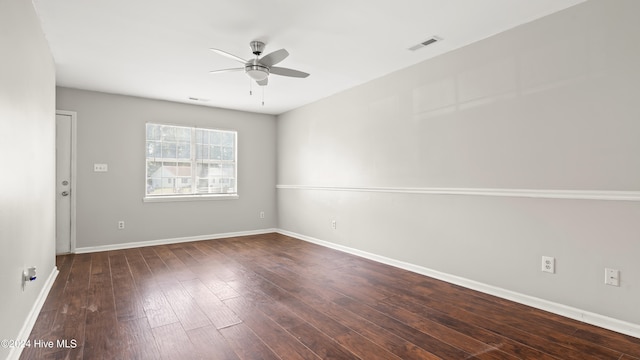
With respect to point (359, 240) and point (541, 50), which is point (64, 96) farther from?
point (541, 50)

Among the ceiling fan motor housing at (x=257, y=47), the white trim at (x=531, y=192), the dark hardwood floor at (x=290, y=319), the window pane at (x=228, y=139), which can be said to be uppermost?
the ceiling fan motor housing at (x=257, y=47)

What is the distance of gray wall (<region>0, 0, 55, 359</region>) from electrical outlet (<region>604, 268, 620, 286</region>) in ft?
12.5

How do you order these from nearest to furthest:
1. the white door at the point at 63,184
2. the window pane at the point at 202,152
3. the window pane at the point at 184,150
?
1. the white door at the point at 63,184
2. the window pane at the point at 184,150
3. the window pane at the point at 202,152

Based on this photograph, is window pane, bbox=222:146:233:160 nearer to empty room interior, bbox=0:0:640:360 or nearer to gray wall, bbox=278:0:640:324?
empty room interior, bbox=0:0:640:360

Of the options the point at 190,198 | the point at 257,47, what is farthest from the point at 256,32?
the point at 190,198

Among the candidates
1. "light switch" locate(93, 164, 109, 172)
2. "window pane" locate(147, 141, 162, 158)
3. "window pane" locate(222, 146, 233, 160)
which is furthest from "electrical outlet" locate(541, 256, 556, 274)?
"light switch" locate(93, 164, 109, 172)

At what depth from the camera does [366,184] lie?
4.44 meters

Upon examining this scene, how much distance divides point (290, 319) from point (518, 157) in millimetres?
2398

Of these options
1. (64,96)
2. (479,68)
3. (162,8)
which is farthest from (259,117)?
(479,68)

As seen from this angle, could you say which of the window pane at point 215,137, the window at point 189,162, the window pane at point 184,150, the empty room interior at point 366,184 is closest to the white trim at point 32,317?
the empty room interior at point 366,184

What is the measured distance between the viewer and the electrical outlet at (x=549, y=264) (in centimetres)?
260

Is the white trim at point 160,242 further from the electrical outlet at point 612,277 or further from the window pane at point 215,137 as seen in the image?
the electrical outlet at point 612,277

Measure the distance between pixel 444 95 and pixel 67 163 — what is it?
515 cm

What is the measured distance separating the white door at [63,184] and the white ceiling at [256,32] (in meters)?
0.69
